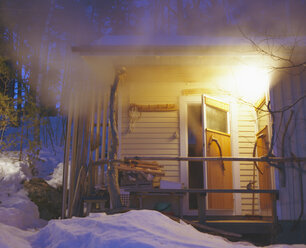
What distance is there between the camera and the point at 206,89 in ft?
25.6

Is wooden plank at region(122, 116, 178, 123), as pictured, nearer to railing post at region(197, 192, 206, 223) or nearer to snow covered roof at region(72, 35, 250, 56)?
snow covered roof at region(72, 35, 250, 56)

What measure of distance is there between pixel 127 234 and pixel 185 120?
4865mm

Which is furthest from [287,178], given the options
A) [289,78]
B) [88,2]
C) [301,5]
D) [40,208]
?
[88,2]

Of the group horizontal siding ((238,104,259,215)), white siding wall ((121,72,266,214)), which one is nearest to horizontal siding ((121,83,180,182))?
white siding wall ((121,72,266,214))

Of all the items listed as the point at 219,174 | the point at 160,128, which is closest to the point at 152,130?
the point at 160,128

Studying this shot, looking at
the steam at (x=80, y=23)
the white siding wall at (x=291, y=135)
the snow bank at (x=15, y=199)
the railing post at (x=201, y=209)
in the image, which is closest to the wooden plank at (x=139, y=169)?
the railing post at (x=201, y=209)

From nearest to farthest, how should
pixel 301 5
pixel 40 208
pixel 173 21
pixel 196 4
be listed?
pixel 40 208
pixel 301 5
pixel 173 21
pixel 196 4

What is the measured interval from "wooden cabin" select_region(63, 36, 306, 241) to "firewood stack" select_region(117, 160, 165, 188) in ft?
0.16

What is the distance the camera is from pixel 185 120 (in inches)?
307

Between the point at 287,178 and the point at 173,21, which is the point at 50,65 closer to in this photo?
the point at 173,21

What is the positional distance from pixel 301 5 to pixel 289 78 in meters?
8.33

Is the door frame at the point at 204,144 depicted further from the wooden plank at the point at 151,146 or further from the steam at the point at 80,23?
the steam at the point at 80,23

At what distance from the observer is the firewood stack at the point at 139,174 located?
6469 millimetres

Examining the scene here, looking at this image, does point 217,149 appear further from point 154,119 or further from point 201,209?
point 201,209
